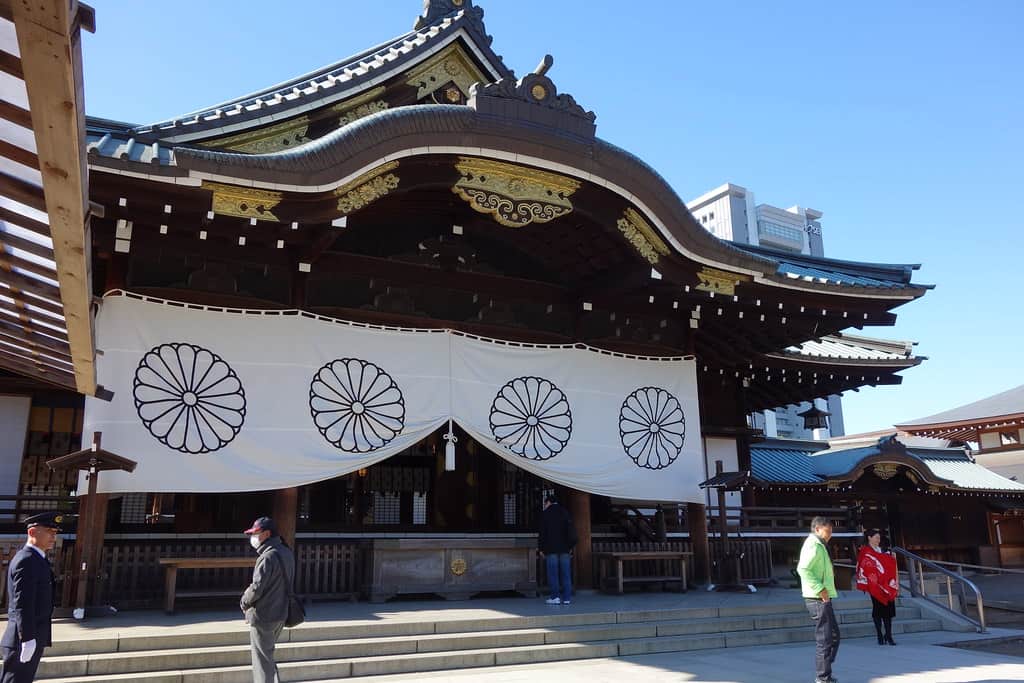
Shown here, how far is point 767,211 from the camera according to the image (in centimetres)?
6762

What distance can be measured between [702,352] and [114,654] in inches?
402

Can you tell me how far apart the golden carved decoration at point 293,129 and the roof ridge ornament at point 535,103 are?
8.43 ft

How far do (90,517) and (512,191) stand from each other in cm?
591

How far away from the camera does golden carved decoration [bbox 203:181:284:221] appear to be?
821 cm

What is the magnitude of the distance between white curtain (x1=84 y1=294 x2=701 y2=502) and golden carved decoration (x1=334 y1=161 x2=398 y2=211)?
1609mm

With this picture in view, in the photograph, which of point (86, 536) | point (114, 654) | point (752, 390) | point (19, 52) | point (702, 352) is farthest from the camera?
point (752, 390)

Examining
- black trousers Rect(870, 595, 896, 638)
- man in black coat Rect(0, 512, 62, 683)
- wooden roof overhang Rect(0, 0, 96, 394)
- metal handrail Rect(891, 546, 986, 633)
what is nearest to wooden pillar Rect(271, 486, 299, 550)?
wooden roof overhang Rect(0, 0, 96, 394)

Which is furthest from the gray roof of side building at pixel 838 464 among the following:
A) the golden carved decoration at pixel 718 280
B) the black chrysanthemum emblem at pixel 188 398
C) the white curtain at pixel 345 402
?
the black chrysanthemum emblem at pixel 188 398

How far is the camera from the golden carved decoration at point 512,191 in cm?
934

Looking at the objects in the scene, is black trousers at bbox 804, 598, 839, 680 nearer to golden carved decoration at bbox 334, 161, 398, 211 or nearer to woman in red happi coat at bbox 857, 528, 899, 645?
woman in red happi coat at bbox 857, 528, 899, 645

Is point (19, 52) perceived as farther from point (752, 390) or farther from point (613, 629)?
point (752, 390)

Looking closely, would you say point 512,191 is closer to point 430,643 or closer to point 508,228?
point 508,228

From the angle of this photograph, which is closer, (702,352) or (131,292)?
(131,292)

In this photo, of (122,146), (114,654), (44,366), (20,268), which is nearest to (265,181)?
(122,146)
